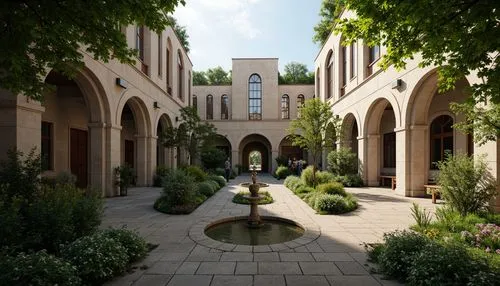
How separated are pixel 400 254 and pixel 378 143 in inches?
510

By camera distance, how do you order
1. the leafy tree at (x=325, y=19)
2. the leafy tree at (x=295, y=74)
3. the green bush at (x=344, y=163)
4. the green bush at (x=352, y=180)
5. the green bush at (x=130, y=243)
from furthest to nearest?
the leafy tree at (x=295, y=74)
the leafy tree at (x=325, y=19)
the green bush at (x=344, y=163)
the green bush at (x=352, y=180)
the green bush at (x=130, y=243)

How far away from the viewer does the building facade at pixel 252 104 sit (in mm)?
29328

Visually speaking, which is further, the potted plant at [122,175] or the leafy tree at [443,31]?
the potted plant at [122,175]

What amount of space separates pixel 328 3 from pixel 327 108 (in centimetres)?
1839

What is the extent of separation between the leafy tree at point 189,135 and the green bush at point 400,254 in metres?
14.6

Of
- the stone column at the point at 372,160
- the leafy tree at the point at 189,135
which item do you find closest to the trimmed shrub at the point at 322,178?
the stone column at the point at 372,160

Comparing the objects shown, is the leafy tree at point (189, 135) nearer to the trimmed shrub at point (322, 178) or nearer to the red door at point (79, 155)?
the red door at point (79, 155)

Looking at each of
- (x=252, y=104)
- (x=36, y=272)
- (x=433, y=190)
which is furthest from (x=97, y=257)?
(x=252, y=104)

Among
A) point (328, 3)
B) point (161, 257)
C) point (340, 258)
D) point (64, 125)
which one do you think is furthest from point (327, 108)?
point (328, 3)

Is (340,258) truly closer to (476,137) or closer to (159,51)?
(476,137)

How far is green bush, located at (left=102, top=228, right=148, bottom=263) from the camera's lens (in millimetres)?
4761

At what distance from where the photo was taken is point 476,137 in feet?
22.1

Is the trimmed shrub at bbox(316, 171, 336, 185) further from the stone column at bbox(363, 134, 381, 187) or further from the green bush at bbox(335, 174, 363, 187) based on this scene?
the stone column at bbox(363, 134, 381, 187)

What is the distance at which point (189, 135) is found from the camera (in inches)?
722
